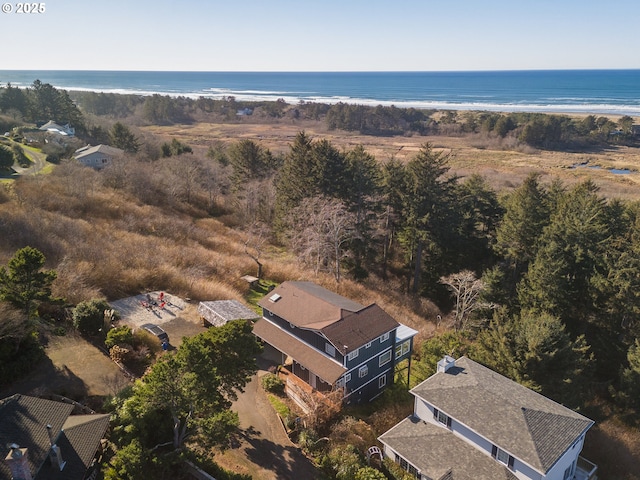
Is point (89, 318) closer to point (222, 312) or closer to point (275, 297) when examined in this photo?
point (222, 312)

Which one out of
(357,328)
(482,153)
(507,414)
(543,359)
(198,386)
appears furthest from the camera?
(482,153)

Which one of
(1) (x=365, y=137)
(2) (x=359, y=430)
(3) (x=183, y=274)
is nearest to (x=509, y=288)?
(2) (x=359, y=430)

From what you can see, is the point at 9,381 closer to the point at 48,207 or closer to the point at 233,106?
the point at 48,207

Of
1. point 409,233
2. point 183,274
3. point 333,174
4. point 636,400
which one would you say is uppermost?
point 333,174

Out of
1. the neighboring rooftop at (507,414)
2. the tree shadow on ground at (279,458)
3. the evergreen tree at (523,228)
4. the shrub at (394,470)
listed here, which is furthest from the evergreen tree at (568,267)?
the tree shadow on ground at (279,458)

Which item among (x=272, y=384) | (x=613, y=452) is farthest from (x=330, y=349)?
(x=613, y=452)

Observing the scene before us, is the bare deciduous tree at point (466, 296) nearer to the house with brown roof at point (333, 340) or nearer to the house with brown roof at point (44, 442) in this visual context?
the house with brown roof at point (333, 340)
